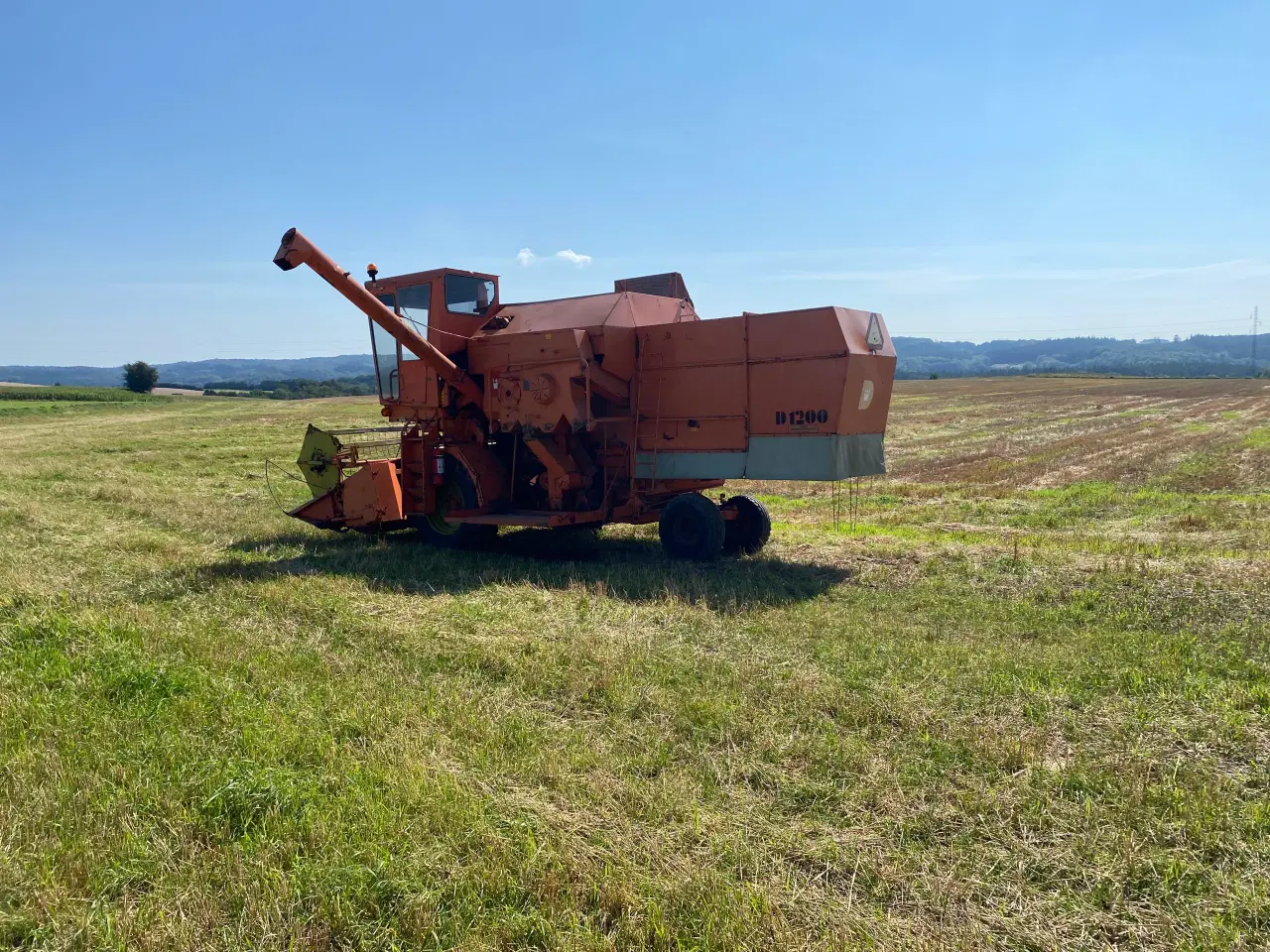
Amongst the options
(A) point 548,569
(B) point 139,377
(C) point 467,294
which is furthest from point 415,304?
(B) point 139,377

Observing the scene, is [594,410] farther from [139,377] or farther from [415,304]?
[139,377]

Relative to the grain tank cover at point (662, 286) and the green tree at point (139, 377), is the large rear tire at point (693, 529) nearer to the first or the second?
the grain tank cover at point (662, 286)

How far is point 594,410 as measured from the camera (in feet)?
35.3

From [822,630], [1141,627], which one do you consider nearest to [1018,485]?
[1141,627]

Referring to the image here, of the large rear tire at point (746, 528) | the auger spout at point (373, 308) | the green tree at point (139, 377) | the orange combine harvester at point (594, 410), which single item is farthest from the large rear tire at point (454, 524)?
the green tree at point (139, 377)

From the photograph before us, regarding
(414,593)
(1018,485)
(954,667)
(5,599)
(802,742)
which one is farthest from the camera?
(1018,485)

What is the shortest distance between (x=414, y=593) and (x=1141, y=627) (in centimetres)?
642

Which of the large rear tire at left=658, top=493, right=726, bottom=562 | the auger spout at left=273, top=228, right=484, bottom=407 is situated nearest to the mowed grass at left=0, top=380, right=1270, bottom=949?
the large rear tire at left=658, top=493, right=726, bottom=562

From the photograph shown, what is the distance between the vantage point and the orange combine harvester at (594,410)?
955 cm

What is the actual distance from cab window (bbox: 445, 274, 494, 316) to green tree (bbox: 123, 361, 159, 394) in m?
65.9

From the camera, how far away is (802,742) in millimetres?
4777

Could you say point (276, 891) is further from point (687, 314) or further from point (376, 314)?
point (687, 314)

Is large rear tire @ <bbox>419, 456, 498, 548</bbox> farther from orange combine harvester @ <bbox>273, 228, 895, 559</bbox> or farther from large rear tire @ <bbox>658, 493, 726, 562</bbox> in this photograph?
large rear tire @ <bbox>658, 493, 726, 562</bbox>

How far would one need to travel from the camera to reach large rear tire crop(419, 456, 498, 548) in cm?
1152
